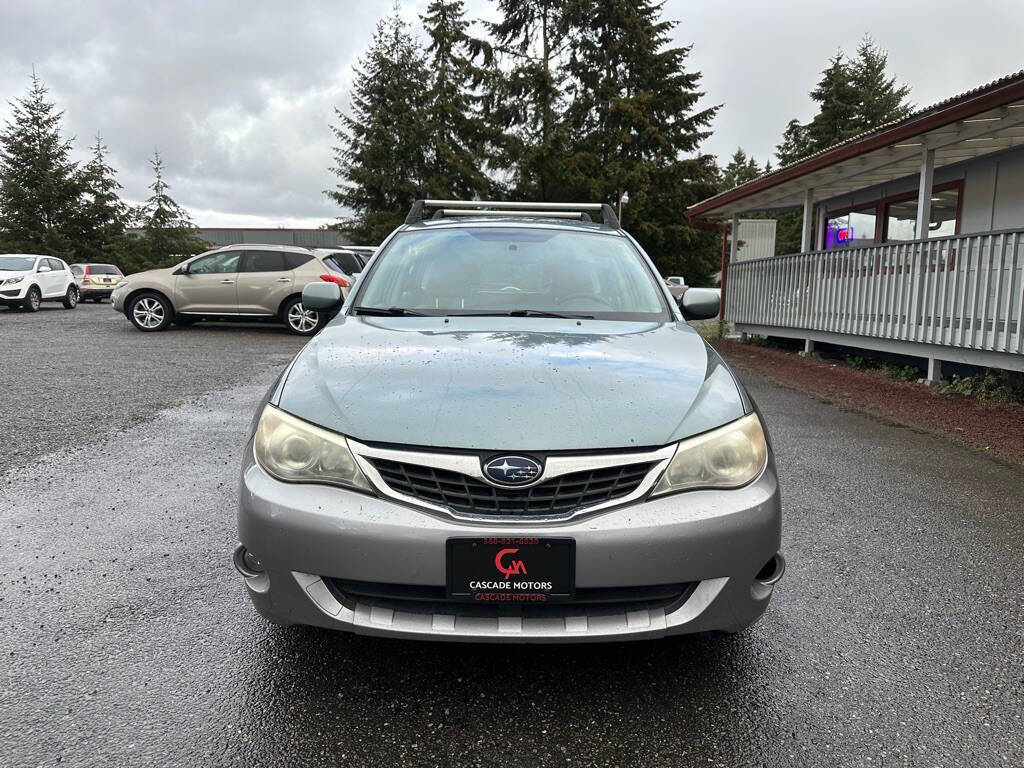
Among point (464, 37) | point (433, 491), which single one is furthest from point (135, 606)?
point (464, 37)

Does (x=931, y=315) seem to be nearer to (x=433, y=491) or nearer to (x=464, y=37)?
(x=433, y=491)

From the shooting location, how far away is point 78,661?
7.91ft

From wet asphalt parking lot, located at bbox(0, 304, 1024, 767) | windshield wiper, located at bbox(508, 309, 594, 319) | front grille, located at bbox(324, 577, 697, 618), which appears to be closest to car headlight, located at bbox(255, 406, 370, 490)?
front grille, located at bbox(324, 577, 697, 618)

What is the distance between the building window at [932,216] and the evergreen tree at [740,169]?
57.5m

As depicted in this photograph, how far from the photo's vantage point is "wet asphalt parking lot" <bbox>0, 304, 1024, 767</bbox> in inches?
79.1

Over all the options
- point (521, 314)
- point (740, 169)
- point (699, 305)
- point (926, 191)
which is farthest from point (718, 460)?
point (740, 169)

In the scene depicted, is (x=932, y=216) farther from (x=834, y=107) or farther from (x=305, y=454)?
(x=834, y=107)

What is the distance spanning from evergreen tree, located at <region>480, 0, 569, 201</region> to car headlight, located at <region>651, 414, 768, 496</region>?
1112 inches

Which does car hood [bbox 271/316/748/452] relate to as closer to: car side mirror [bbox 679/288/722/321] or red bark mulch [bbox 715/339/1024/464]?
car side mirror [bbox 679/288/722/321]

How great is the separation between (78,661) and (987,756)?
8.88 ft

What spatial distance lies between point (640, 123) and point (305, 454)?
3021cm

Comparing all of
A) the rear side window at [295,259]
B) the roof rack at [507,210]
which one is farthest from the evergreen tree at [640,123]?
the roof rack at [507,210]

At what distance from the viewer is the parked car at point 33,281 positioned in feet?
65.6

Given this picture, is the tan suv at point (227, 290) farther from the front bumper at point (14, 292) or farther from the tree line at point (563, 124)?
the tree line at point (563, 124)
